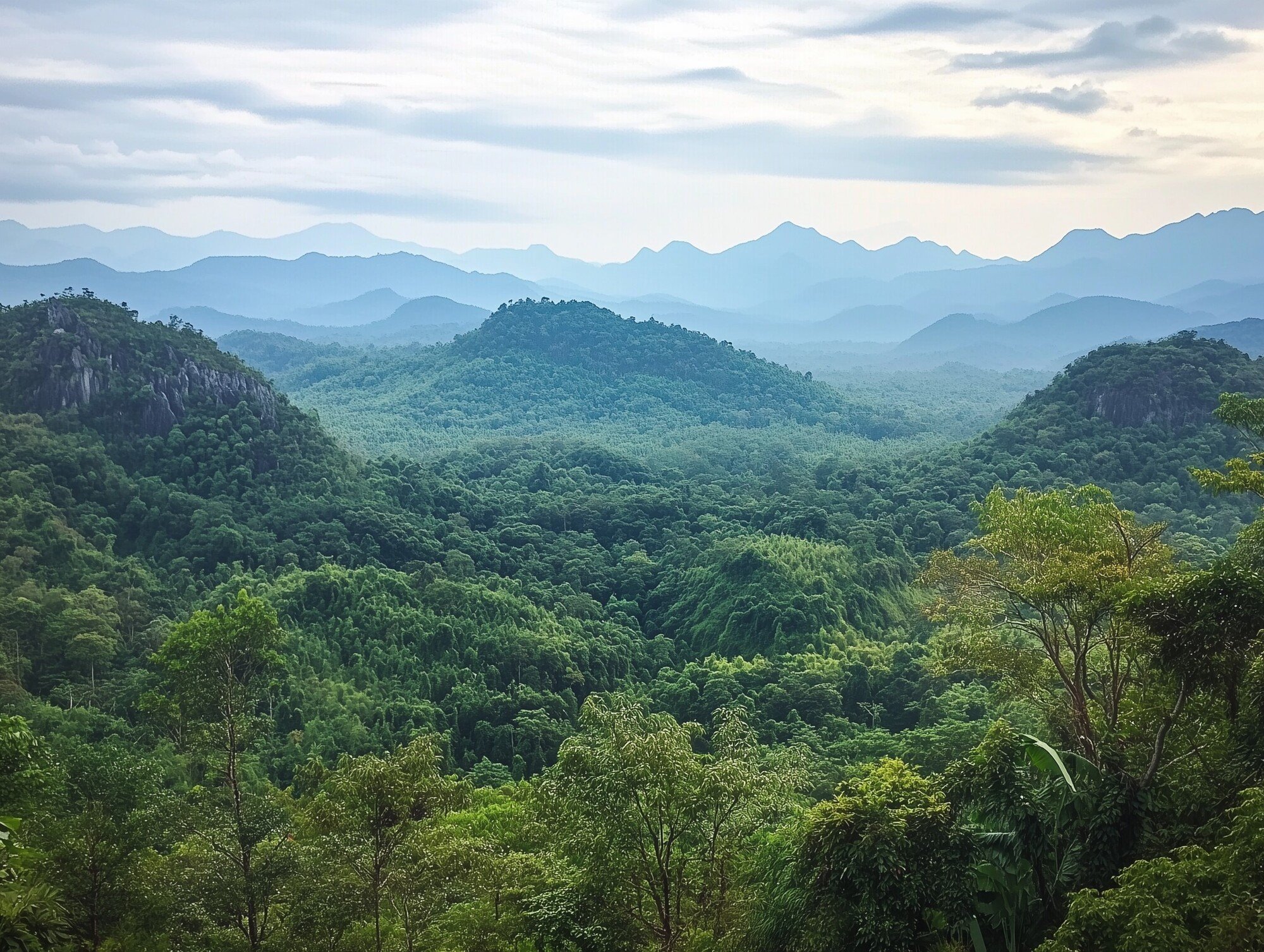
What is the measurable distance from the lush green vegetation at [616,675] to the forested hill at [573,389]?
1547 cm

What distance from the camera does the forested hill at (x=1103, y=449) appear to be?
43.5 m

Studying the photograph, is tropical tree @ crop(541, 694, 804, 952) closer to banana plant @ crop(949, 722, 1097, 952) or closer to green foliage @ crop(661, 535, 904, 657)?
banana plant @ crop(949, 722, 1097, 952)

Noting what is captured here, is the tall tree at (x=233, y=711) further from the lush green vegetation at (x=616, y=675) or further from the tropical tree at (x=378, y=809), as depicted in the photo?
the tropical tree at (x=378, y=809)

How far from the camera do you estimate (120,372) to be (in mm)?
40906

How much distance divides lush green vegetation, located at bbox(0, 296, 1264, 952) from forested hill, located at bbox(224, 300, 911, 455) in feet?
50.8

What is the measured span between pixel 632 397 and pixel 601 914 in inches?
3241

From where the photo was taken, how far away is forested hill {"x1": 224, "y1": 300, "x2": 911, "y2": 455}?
82562 millimetres

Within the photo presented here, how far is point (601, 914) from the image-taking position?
10945 millimetres

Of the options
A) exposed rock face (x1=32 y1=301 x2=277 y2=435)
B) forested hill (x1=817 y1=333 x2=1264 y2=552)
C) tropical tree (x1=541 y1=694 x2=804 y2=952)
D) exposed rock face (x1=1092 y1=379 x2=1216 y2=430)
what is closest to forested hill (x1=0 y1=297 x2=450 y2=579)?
exposed rock face (x1=32 y1=301 x2=277 y2=435)

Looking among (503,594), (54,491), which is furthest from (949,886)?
(54,491)

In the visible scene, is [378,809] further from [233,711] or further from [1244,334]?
[1244,334]

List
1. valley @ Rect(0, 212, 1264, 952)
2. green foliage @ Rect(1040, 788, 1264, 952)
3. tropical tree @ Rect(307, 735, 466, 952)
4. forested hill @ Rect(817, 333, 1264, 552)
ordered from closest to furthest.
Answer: green foliage @ Rect(1040, 788, 1264, 952), valley @ Rect(0, 212, 1264, 952), tropical tree @ Rect(307, 735, 466, 952), forested hill @ Rect(817, 333, 1264, 552)

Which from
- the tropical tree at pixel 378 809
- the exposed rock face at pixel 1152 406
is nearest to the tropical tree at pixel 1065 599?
the tropical tree at pixel 378 809

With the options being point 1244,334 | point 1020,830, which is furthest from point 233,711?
point 1244,334
